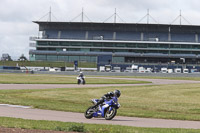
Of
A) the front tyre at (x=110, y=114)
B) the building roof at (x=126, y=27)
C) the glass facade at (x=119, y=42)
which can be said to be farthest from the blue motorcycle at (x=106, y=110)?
the building roof at (x=126, y=27)

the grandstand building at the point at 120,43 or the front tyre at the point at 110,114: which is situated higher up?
the grandstand building at the point at 120,43

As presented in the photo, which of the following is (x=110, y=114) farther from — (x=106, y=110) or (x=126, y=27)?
(x=126, y=27)

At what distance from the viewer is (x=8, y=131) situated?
11094 millimetres

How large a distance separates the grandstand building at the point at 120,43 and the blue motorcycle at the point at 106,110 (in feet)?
357

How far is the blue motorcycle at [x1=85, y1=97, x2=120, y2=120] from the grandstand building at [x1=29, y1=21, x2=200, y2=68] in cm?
10869

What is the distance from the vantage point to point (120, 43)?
132m

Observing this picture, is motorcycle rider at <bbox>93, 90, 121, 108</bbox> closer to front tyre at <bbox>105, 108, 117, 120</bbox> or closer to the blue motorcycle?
the blue motorcycle

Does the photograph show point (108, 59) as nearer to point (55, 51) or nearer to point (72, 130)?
point (55, 51)

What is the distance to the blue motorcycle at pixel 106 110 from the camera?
16.3 metres

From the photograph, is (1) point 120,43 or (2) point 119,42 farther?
(1) point 120,43

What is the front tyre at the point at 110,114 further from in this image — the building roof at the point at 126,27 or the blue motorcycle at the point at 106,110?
the building roof at the point at 126,27

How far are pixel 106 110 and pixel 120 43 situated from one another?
116 meters

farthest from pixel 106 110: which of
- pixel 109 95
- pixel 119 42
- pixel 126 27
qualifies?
pixel 126 27

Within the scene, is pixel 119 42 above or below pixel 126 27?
below
